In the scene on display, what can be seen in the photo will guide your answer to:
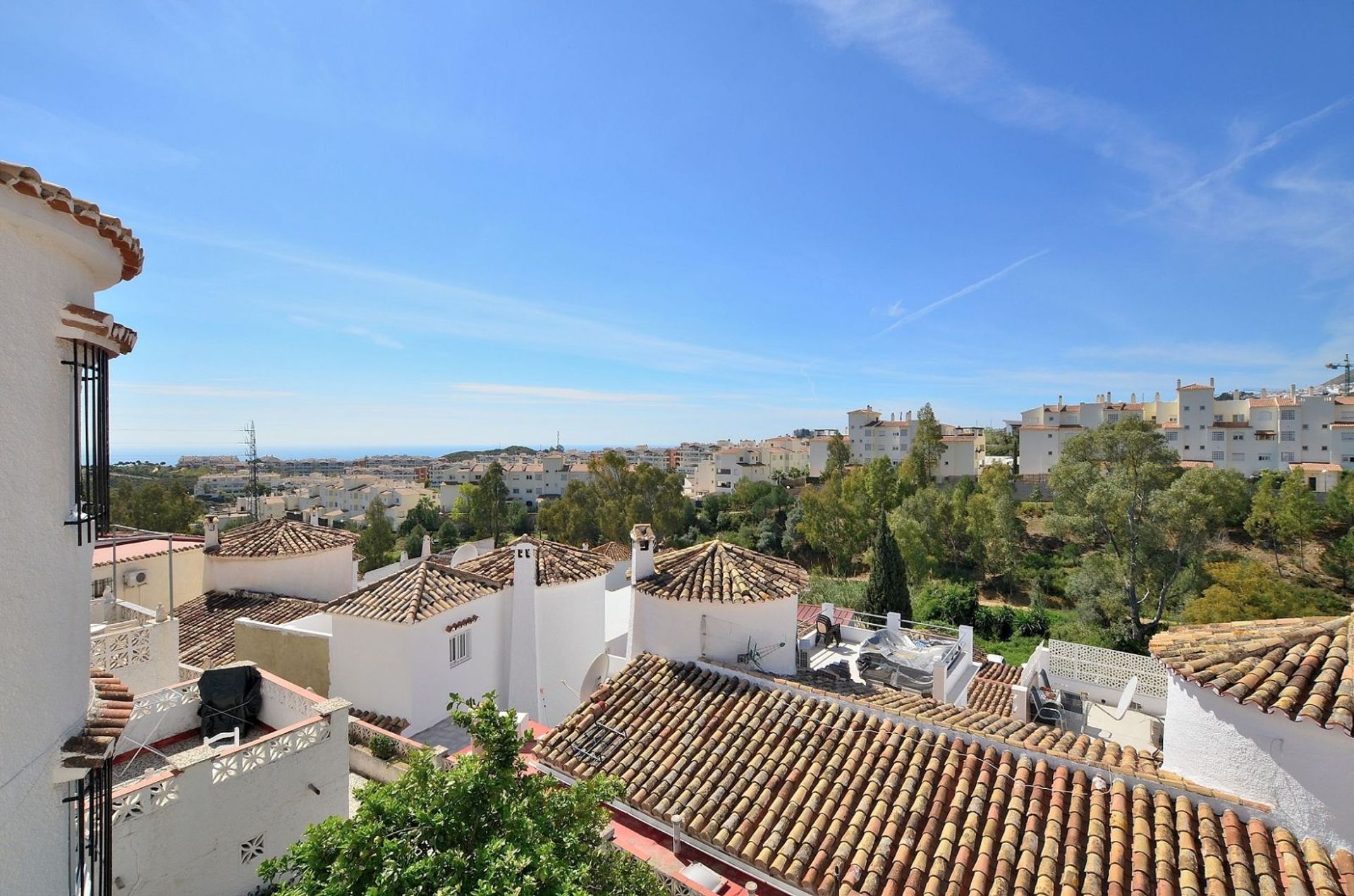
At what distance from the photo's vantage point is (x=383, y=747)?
1014cm

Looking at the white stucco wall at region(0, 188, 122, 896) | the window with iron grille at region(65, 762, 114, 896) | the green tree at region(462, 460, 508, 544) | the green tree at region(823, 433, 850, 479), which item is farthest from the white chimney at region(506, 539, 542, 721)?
the green tree at region(823, 433, 850, 479)

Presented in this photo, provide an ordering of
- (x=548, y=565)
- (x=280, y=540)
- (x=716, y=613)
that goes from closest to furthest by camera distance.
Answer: (x=716, y=613) → (x=548, y=565) → (x=280, y=540)

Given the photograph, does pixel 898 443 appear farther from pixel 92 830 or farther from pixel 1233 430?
pixel 92 830

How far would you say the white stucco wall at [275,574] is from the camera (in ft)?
58.3

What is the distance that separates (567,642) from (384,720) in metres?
4.22

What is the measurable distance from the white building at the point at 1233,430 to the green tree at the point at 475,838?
52.5m

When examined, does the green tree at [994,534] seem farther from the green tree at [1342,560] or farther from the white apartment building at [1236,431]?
the green tree at [1342,560]

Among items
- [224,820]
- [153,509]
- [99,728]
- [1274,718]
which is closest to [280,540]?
[224,820]

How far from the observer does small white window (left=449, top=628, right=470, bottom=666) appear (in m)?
13.0

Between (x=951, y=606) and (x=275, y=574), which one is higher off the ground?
(x=275, y=574)

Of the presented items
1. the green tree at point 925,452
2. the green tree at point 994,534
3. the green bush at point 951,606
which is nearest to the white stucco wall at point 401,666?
the green bush at point 951,606

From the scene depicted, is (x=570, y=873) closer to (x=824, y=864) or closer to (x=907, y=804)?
(x=824, y=864)

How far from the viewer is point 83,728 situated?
4199 mm

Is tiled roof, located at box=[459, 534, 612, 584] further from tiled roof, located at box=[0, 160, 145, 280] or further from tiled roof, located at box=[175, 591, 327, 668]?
tiled roof, located at box=[0, 160, 145, 280]
